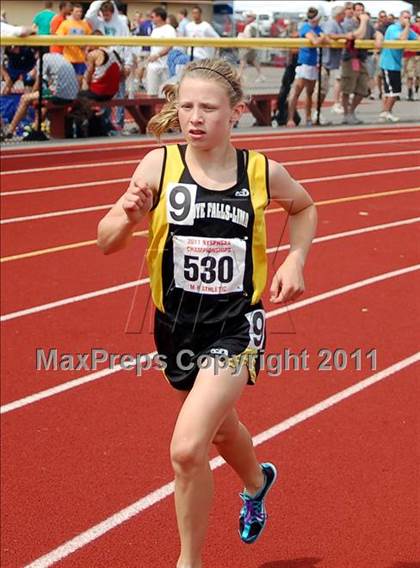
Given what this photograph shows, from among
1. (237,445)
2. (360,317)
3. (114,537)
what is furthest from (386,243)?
(237,445)

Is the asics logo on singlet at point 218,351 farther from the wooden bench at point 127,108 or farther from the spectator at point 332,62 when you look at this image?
the wooden bench at point 127,108

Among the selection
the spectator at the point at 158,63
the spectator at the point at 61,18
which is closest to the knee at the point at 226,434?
the spectator at the point at 158,63

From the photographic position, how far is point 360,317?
746 cm

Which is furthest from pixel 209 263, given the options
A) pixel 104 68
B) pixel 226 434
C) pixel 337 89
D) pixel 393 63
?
pixel 337 89

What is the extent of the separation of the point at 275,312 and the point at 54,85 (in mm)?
7269

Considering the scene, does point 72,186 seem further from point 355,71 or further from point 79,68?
point 355,71

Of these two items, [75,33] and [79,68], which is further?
[75,33]

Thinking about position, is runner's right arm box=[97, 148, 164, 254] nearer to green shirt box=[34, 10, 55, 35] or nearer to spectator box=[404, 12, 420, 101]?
spectator box=[404, 12, 420, 101]

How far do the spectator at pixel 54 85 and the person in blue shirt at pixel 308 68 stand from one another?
2.74 meters

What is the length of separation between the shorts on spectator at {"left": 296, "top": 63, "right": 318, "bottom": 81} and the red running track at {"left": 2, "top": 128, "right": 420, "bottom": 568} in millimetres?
3531

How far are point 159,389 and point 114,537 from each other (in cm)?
173

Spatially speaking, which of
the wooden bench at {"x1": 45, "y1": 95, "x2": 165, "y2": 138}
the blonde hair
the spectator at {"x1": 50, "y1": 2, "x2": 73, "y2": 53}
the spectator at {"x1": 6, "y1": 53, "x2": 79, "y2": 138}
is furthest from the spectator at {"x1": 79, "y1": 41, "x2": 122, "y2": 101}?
the spectator at {"x1": 50, "y1": 2, "x2": 73, "y2": 53}

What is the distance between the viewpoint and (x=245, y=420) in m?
5.85

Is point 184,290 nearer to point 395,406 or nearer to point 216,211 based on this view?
point 216,211
